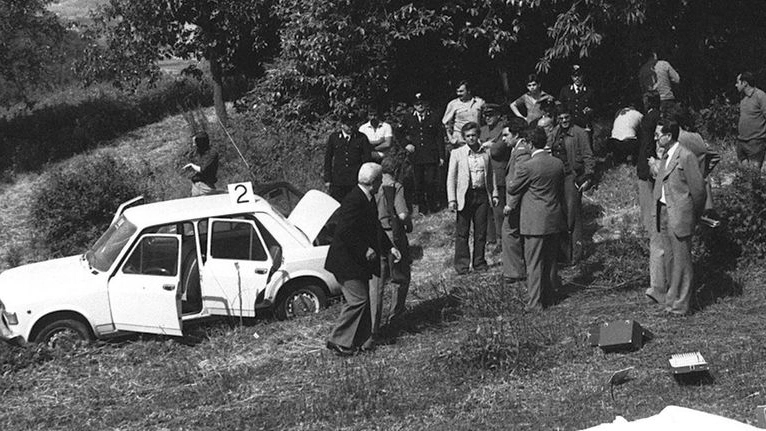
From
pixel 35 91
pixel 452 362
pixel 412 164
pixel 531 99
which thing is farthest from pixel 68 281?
pixel 35 91

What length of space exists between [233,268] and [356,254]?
200 centimetres

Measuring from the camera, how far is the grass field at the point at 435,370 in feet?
28.7

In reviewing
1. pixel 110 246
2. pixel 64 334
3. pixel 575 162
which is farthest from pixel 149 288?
pixel 575 162

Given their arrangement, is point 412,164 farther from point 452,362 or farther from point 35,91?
point 35,91

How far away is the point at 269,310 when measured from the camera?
11617mm

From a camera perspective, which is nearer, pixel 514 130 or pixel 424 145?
pixel 514 130

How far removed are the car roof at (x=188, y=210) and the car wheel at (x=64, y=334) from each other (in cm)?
123

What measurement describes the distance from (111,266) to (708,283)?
250 inches

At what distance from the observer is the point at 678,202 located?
33.0 ft

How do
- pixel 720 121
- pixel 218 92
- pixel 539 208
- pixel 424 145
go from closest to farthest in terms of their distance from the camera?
pixel 539 208, pixel 424 145, pixel 720 121, pixel 218 92

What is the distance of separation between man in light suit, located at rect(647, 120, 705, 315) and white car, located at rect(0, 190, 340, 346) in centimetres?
367

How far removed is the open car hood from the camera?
11.9m

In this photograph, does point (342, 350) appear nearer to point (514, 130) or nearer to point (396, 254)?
point (396, 254)

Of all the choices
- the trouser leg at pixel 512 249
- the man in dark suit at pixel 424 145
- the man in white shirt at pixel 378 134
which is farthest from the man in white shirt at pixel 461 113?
the trouser leg at pixel 512 249
